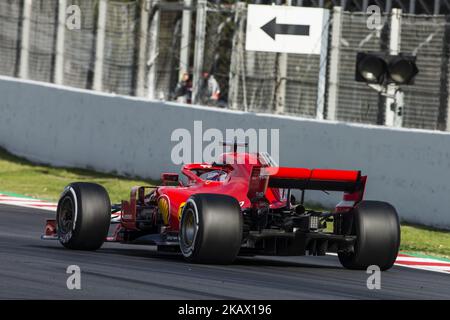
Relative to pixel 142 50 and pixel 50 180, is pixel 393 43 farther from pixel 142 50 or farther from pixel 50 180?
pixel 50 180

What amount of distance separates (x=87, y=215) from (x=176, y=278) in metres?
2.08

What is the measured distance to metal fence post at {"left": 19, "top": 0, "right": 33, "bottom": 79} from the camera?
2494 centimetres

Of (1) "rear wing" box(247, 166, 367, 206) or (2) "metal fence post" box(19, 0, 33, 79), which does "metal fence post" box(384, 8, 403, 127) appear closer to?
(1) "rear wing" box(247, 166, 367, 206)

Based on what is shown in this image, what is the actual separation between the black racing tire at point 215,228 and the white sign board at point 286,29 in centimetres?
834

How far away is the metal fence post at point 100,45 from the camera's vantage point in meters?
23.3

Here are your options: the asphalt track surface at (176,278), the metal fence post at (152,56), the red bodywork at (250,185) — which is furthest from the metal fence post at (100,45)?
the red bodywork at (250,185)

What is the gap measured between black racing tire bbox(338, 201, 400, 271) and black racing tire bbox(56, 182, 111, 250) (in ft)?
7.64

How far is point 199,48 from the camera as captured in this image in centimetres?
2173

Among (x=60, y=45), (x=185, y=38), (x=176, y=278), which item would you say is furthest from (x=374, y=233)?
(x=60, y=45)

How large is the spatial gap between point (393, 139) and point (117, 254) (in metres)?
6.37

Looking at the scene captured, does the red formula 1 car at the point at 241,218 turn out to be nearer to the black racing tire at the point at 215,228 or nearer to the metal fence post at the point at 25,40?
the black racing tire at the point at 215,228

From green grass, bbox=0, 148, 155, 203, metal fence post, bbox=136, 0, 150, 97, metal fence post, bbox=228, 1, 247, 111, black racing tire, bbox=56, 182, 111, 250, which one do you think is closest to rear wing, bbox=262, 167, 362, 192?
black racing tire, bbox=56, 182, 111, 250

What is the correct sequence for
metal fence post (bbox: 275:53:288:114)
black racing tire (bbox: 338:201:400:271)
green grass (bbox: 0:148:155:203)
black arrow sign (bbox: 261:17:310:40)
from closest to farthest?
black racing tire (bbox: 338:201:400:271)
black arrow sign (bbox: 261:17:310:40)
metal fence post (bbox: 275:53:288:114)
green grass (bbox: 0:148:155:203)
